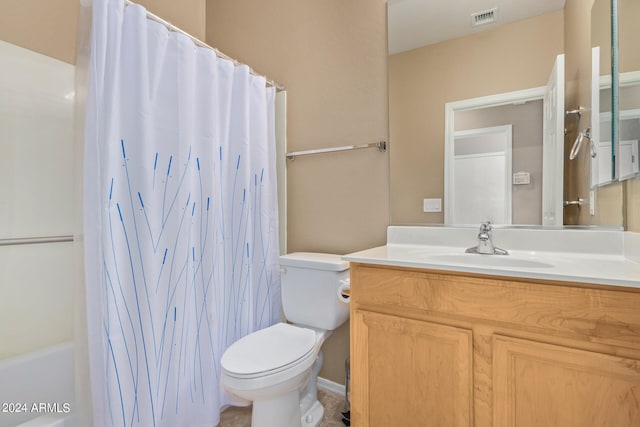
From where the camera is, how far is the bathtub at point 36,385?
3.89ft

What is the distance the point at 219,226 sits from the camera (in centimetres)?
150

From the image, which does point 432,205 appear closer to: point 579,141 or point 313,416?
point 579,141

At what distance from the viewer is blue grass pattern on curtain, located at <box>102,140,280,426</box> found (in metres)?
1.10

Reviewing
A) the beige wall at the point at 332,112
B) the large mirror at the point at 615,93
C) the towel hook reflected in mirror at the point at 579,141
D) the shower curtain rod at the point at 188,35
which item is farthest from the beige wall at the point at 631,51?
the shower curtain rod at the point at 188,35

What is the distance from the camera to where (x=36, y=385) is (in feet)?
4.08

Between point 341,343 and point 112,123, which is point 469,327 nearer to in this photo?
point 341,343

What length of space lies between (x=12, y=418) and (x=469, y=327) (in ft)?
5.84

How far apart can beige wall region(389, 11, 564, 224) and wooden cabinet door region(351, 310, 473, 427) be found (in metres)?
0.65

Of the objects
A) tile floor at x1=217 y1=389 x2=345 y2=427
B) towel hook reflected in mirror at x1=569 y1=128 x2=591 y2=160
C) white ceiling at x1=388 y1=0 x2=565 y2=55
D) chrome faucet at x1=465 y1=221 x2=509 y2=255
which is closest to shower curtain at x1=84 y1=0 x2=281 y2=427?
tile floor at x1=217 y1=389 x2=345 y2=427

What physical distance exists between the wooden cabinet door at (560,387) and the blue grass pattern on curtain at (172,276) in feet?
3.96

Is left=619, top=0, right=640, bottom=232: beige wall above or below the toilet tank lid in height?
above

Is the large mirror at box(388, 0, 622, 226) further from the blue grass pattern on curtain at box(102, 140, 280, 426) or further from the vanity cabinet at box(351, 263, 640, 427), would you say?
the blue grass pattern on curtain at box(102, 140, 280, 426)

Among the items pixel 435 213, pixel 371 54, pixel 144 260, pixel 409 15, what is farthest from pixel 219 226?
pixel 409 15

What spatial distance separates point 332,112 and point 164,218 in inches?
43.2
